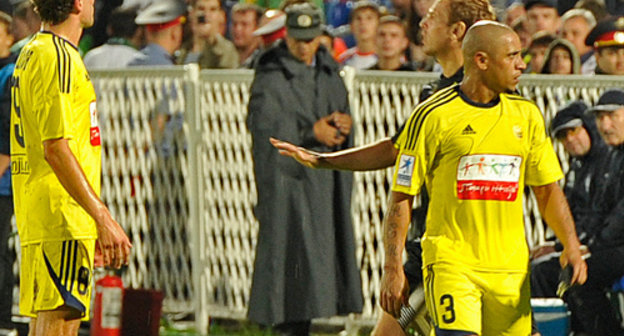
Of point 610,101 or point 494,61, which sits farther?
point 610,101

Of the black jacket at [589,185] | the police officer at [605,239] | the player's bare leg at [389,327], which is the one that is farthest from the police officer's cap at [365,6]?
the player's bare leg at [389,327]

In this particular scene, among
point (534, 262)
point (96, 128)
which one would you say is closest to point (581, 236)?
point (534, 262)

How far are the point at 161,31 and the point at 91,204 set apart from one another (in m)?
7.28

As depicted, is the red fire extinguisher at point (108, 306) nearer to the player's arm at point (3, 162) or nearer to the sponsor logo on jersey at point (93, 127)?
the player's arm at point (3, 162)

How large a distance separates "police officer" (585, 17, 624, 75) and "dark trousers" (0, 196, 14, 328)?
173 inches

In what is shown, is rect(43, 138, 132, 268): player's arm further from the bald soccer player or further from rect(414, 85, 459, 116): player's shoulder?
rect(414, 85, 459, 116): player's shoulder

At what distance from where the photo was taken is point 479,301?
673 centimetres

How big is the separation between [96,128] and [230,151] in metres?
5.50

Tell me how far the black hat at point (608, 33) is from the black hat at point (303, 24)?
6.88ft

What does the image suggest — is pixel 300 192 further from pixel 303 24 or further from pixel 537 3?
pixel 537 3

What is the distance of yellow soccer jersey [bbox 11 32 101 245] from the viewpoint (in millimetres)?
6836

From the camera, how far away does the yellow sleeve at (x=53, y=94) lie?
680cm

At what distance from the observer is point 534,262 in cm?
1071

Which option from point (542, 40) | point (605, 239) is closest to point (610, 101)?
point (605, 239)
